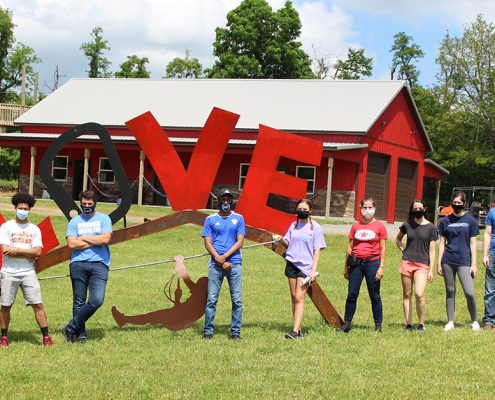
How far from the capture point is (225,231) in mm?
9828

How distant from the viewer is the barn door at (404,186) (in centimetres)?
3725

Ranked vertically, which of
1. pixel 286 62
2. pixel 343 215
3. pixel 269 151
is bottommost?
pixel 343 215

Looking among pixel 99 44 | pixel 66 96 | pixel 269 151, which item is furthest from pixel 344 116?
pixel 99 44

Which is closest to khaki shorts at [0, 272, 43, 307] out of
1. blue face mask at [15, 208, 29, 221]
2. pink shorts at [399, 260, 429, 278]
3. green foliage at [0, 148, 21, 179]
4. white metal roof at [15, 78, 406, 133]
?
blue face mask at [15, 208, 29, 221]

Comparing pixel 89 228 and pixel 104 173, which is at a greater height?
pixel 89 228

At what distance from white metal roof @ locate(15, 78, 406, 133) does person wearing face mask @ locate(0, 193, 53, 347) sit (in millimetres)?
24728

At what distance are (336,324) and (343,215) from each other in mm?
23227

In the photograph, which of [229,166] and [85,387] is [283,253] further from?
[229,166]

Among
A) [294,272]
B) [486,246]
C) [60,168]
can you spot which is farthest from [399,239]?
[60,168]

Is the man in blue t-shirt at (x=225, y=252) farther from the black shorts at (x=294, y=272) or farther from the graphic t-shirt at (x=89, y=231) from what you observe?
the graphic t-shirt at (x=89, y=231)

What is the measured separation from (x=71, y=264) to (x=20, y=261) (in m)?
0.55

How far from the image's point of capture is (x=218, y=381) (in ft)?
24.3

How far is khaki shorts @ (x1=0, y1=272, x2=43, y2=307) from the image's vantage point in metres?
9.07

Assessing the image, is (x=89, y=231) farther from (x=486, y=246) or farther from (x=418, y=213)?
(x=486, y=246)
